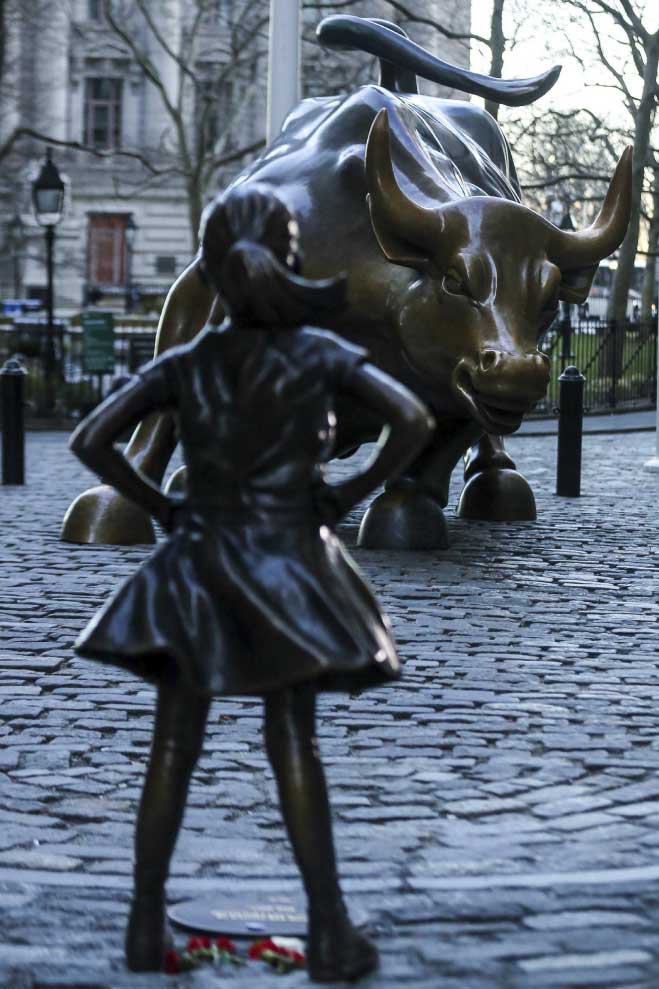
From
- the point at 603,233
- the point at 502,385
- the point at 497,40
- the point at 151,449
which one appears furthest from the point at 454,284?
the point at 497,40

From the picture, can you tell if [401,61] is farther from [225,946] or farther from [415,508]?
[225,946]

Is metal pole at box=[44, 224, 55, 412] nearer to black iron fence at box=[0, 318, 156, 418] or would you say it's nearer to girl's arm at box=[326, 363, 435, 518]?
black iron fence at box=[0, 318, 156, 418]

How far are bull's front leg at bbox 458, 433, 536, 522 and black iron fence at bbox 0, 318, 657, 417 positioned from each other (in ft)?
44.2

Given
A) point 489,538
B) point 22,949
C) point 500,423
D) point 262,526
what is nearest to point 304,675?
point 262,526

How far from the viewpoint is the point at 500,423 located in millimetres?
8375

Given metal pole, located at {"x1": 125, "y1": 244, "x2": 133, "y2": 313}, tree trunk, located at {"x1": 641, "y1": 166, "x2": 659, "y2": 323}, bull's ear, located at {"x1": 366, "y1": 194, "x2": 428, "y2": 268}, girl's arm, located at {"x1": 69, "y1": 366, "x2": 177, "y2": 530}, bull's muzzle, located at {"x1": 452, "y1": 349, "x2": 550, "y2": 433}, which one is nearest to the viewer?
girl's arm, located at {"x1": 69, "y1": 366, "x2": 177, "y2": 530}

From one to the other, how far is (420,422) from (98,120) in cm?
5316

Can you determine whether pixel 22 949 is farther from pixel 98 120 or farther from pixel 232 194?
pixel 98 120

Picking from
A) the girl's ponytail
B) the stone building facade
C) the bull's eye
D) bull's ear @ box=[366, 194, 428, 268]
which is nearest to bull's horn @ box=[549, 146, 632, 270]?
the bull's eye

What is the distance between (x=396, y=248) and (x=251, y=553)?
17.8 ft

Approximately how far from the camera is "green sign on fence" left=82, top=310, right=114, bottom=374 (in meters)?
23.6

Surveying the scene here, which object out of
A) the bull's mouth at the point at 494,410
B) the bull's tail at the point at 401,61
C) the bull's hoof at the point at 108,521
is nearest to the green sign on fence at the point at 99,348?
the bull's tail at the point at 401,61

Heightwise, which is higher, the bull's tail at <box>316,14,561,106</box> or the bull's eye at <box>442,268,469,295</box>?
the bull's tail at <box>316,14,561,106</box>

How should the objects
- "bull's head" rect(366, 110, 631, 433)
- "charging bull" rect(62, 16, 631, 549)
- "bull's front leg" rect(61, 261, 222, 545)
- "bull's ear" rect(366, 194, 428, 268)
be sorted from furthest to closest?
1. "bull's front leg" rect(61, 261, 222, 545)
2. "bull's ear" rect(366, 194, 428, 268)
3. "charging bull" rect(62, 16, 631, 549)
4. "bull's head" rect(366, 110, 631, 433)
